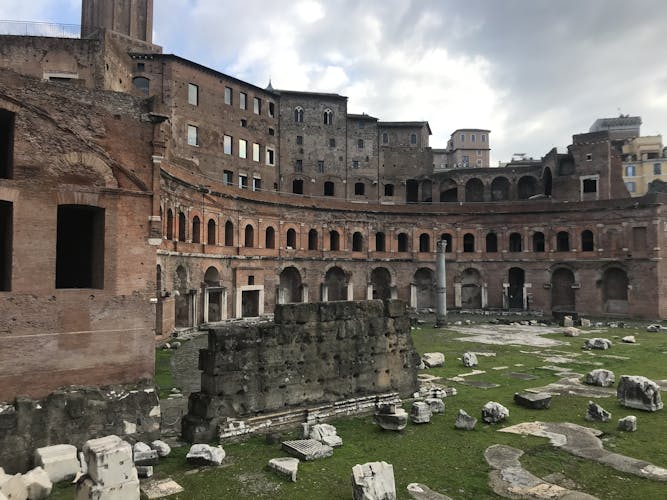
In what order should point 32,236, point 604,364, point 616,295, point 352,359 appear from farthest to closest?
point 616,295
point 604,364
point 352,359
point 32,236

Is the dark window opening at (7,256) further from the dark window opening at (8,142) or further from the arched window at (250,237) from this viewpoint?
the arched window at (250,237)

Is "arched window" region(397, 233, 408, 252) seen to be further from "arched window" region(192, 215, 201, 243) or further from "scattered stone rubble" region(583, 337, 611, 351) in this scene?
"scattered stone rubble" region(583, 337, 611, 351)

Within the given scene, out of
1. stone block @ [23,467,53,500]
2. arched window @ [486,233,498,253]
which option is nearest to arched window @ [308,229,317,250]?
arched window @ [486,233,498,253]

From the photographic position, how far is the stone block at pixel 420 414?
10.8 meters

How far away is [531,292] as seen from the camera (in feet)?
125

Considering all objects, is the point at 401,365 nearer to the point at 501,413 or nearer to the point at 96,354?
the point at 501,413

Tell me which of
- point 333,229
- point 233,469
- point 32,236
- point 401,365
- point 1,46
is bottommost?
point 233,469

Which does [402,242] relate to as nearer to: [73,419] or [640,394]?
[640,394]

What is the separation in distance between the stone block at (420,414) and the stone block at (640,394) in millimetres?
5101

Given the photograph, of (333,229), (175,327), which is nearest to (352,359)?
(175,327)

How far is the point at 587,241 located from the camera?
37562 millimetres

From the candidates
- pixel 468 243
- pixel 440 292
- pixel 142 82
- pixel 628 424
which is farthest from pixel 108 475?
pixel 468 243

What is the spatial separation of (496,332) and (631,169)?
157 feet

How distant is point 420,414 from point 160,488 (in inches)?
219
